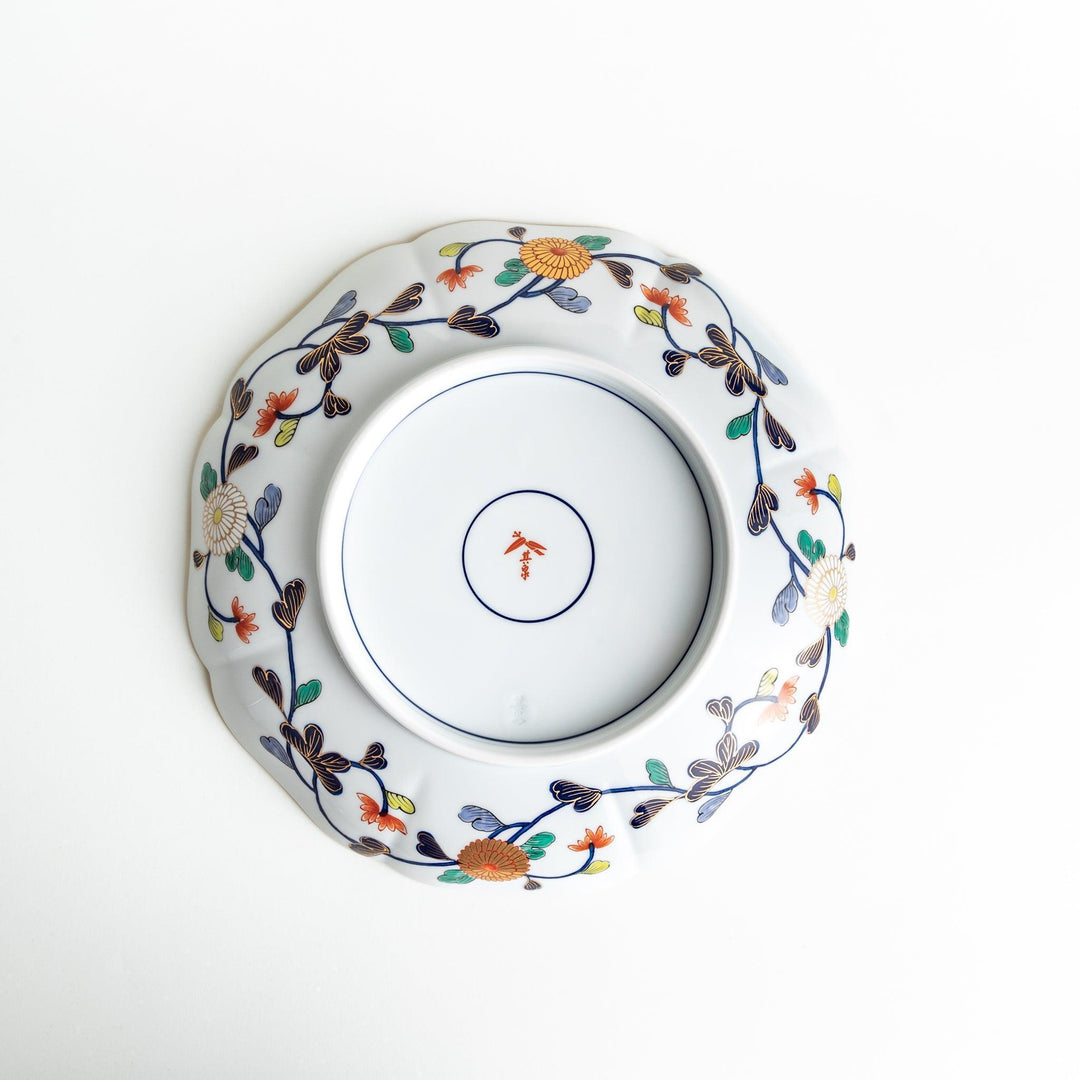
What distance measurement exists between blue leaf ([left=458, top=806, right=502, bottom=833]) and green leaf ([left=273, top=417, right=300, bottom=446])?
0.98 ft

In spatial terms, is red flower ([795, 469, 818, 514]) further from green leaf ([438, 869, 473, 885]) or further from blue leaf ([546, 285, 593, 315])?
green leaf ([438, 869, 473, 885])

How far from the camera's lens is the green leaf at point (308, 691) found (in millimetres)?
580

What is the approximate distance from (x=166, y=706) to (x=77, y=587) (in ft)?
0.43

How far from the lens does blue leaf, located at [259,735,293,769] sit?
2.07 feet

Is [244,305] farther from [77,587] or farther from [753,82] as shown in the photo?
[753,82]

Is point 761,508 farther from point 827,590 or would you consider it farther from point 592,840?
point 592,840

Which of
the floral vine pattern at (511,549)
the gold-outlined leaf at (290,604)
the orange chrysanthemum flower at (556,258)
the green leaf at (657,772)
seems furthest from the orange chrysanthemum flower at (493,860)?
the orange chrysanthemum flower at (556,258)

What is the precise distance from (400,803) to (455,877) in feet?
0.30

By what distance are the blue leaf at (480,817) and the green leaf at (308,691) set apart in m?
0.14

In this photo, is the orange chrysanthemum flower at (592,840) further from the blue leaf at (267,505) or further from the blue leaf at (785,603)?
the blue leaf at (267,505)

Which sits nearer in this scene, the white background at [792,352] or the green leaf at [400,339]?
the green leaf at [400,339]

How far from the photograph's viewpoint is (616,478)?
1.90 ft

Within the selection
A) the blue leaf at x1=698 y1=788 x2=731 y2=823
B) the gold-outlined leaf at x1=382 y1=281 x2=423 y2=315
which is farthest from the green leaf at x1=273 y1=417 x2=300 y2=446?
the blue leaf at x1=698 y1=788 x2=731 y2=823

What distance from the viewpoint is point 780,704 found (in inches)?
24.1
